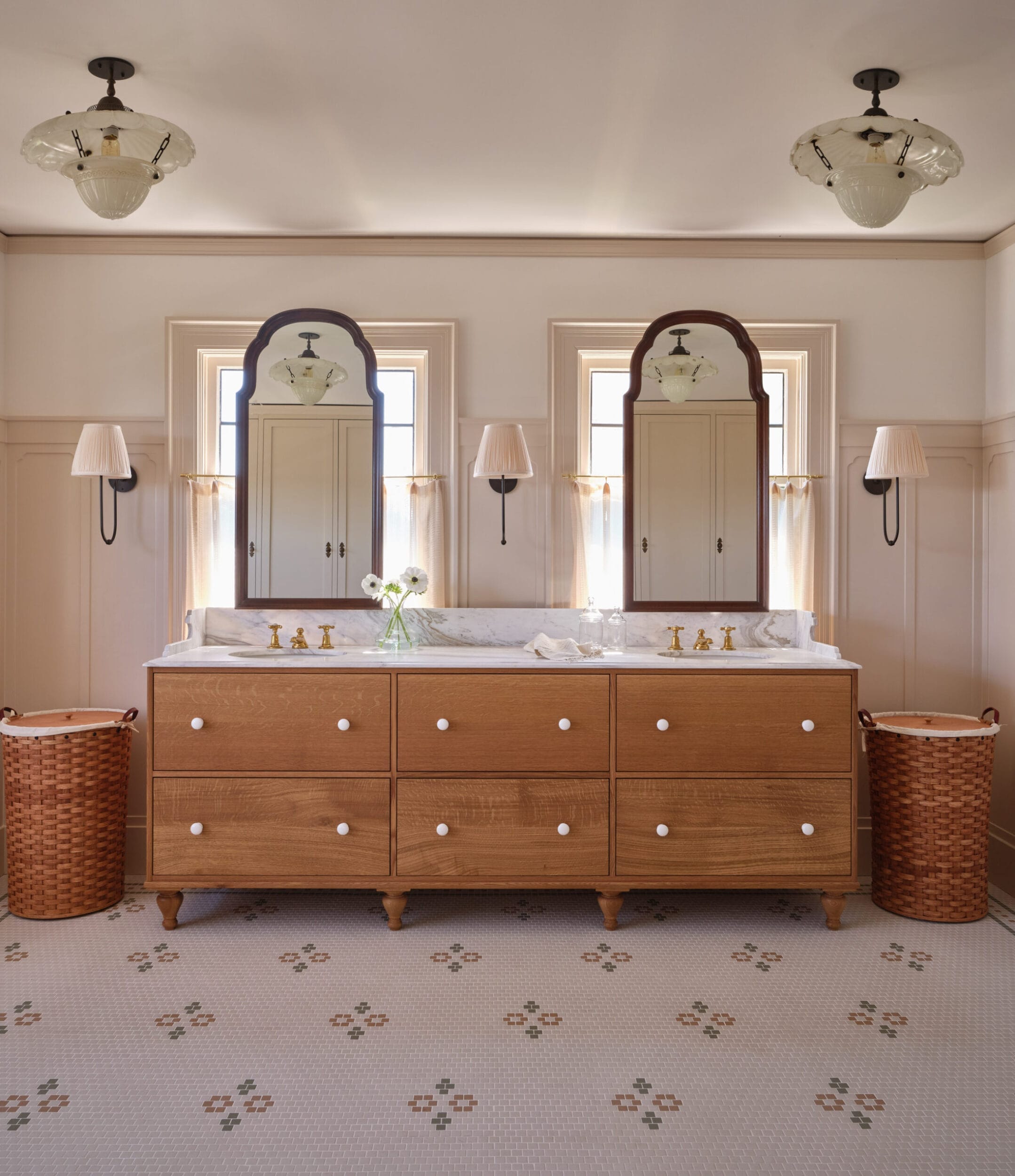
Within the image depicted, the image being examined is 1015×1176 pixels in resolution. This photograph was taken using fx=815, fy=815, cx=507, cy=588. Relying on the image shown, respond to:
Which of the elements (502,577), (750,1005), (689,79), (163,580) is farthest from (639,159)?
(750,1005)

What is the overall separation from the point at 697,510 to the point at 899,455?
0.80m

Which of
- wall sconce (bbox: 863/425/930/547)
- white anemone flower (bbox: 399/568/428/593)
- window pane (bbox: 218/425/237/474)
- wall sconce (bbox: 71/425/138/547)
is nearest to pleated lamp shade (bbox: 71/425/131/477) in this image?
wall sconce (bbox: 71/425/138/547)

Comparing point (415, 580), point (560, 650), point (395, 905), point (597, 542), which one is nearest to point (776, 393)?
point (597, 542)

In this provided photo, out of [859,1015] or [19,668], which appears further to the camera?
[19,668]

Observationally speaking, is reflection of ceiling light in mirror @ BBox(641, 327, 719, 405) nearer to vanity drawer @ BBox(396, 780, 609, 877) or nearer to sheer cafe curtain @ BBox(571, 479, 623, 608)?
sheer cafe curtain @ BBox(571, 479, 623, 608)

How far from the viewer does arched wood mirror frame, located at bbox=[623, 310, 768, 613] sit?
3.29 m

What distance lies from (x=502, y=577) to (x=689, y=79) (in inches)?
72.0

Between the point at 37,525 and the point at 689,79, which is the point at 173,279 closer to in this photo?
the point at 37,525

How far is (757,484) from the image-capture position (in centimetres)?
330

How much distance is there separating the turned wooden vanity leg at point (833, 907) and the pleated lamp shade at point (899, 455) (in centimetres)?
159

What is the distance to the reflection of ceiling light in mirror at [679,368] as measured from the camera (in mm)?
3336

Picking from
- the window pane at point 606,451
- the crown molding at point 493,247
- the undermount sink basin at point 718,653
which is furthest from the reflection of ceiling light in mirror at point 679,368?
the undermount sink basin at point 718,653

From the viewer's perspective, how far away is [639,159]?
2.71m

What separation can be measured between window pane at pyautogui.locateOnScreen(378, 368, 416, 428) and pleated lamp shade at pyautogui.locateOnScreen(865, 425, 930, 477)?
74.0 inches
